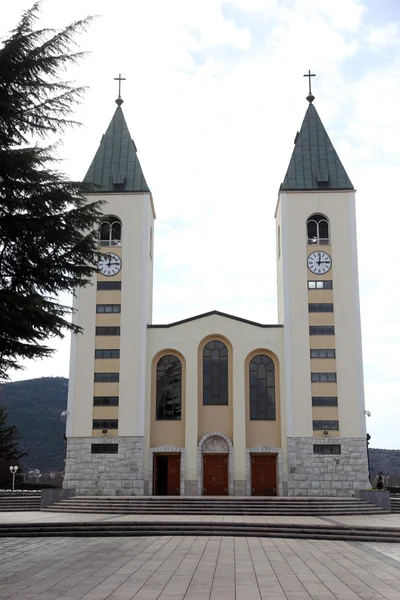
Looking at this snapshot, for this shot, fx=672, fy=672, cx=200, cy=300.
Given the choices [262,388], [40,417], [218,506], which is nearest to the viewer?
[218,506]

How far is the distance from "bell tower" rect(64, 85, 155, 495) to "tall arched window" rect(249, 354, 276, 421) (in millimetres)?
5551

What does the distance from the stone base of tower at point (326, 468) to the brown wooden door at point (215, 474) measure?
322 cm

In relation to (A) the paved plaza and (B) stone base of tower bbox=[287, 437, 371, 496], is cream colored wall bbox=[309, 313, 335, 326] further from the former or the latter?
(A) the paved plaza

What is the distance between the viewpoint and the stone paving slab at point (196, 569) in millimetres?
11297

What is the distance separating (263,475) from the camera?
33.0 metres

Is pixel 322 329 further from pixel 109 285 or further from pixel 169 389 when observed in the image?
pixel 109 285

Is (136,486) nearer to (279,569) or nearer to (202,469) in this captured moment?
(202,469)

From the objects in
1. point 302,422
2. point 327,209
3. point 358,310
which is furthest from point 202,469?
point 327,209

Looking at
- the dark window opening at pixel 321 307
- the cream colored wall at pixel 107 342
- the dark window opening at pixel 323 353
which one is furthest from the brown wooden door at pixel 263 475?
the cream colored wall at pixel 107 342

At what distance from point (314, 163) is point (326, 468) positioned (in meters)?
16.3

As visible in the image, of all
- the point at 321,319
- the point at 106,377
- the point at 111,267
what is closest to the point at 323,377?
the point at 321,319

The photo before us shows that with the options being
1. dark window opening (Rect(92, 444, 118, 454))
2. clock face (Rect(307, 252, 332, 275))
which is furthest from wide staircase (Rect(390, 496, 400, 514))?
dark window opening (Rect(92, 444, 118, 454))

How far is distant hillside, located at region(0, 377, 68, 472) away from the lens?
325 feet

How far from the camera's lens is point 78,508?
27750 millimetres
